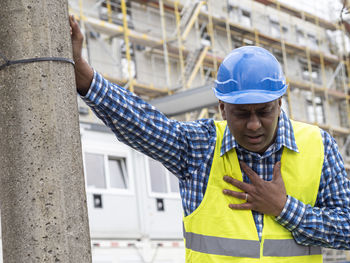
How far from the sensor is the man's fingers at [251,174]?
2129 mm

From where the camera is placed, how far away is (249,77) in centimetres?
212

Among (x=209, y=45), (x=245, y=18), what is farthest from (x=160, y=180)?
(x=245, y=18)

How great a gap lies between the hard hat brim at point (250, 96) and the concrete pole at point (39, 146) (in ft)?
1.82

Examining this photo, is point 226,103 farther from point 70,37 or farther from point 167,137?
point 70,37

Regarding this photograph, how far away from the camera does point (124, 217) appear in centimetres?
981

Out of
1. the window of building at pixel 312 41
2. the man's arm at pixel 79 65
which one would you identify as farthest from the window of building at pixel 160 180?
the window of building at pixel 312 41

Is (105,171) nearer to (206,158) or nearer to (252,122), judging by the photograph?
(206,158)

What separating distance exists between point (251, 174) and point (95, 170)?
7.80 m

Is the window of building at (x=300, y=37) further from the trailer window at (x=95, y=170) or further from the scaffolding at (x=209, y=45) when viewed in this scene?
the trailer window at (x=95, y=170)

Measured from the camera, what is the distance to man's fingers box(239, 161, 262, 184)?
2.13 m

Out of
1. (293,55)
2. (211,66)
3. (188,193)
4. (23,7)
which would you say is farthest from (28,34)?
(293,55)

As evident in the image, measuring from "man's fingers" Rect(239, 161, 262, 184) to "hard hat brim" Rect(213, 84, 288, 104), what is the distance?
0.24m

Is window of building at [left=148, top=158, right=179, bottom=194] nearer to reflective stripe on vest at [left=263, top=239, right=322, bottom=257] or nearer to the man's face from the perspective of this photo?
reflective stripe on vest at [left=263, top=239, right=322, bottom=257]

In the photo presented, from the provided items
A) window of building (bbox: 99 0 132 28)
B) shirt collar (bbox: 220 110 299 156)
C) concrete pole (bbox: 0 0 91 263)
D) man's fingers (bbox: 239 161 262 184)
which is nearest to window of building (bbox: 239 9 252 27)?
window of building (bbox: 99 0 132 28)
